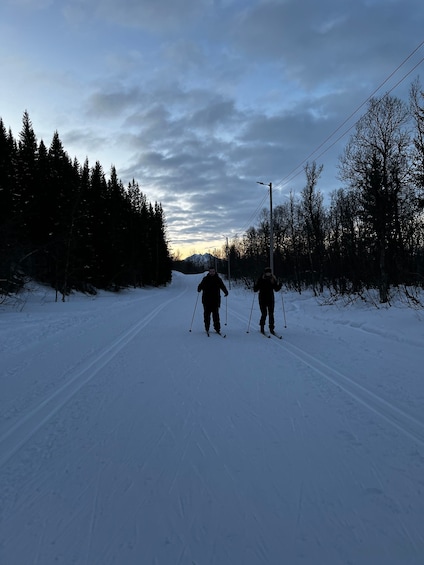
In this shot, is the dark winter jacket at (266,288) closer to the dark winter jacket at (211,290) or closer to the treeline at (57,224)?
the dark winter jacket at (211,290)

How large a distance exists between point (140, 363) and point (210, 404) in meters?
3.04

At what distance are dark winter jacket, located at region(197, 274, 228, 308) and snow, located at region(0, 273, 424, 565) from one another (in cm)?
442

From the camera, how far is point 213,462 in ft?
11.2

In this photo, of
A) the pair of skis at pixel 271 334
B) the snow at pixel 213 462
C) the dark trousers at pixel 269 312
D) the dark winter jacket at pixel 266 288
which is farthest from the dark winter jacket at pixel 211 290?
the snow at pixel 213 462

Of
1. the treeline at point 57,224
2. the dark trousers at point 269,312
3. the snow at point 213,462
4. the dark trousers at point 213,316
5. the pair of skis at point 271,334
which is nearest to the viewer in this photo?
the snow at point 213,462

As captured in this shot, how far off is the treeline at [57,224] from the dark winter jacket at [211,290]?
1371 cm

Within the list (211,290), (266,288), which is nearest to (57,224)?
(211,290)

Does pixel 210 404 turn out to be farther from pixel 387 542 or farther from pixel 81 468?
pixel 387 542

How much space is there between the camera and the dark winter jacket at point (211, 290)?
12.1 meters

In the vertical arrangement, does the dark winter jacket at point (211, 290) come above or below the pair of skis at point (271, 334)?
above

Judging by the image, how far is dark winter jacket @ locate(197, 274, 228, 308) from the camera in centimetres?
1205

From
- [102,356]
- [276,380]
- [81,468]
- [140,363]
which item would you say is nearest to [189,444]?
[81,468]

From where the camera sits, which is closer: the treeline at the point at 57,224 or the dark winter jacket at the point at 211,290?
the dark winter jacket at the point at 211,290

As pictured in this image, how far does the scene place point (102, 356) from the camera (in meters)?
8.39
